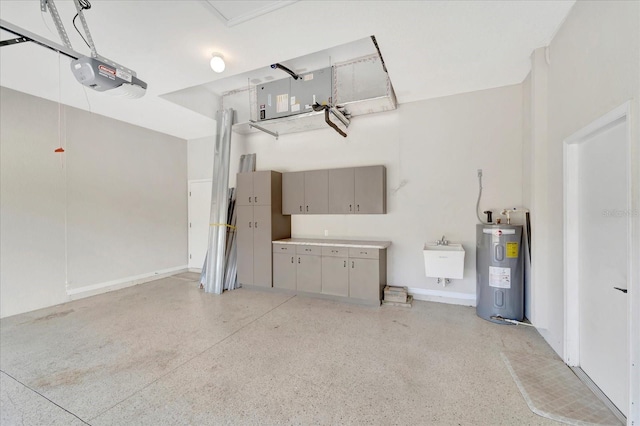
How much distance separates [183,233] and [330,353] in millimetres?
4960

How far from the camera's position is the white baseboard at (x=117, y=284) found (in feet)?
14.2

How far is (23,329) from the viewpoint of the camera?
3.26 m

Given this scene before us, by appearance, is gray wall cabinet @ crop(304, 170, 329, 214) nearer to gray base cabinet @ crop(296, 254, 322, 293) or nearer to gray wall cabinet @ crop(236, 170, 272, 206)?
gray wall cabinet @ crop(236, 170, 272, 206)

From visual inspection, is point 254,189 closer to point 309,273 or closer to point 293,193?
point 293,193

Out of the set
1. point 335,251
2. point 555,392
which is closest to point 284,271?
point 335,251

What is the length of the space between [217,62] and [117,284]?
4496 millimetres

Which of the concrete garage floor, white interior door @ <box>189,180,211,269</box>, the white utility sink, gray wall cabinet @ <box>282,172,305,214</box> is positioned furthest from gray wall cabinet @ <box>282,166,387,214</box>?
white interior door @ <box>189,180,211,269</box>

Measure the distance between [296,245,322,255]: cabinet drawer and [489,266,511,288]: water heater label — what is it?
2.43 m

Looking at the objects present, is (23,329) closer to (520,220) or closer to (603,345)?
(603,345)

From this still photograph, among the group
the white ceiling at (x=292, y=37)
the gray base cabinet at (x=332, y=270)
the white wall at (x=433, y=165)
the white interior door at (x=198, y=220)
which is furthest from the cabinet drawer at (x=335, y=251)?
the white interior door at (x=198, y=220)

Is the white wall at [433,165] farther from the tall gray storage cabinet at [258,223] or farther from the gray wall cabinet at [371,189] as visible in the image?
the tall gray storage cabinet at [258,223]

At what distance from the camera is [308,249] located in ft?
14.3

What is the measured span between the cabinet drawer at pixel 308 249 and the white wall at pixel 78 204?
338 centimetres

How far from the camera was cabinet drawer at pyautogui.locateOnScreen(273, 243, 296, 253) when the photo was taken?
448 cm
